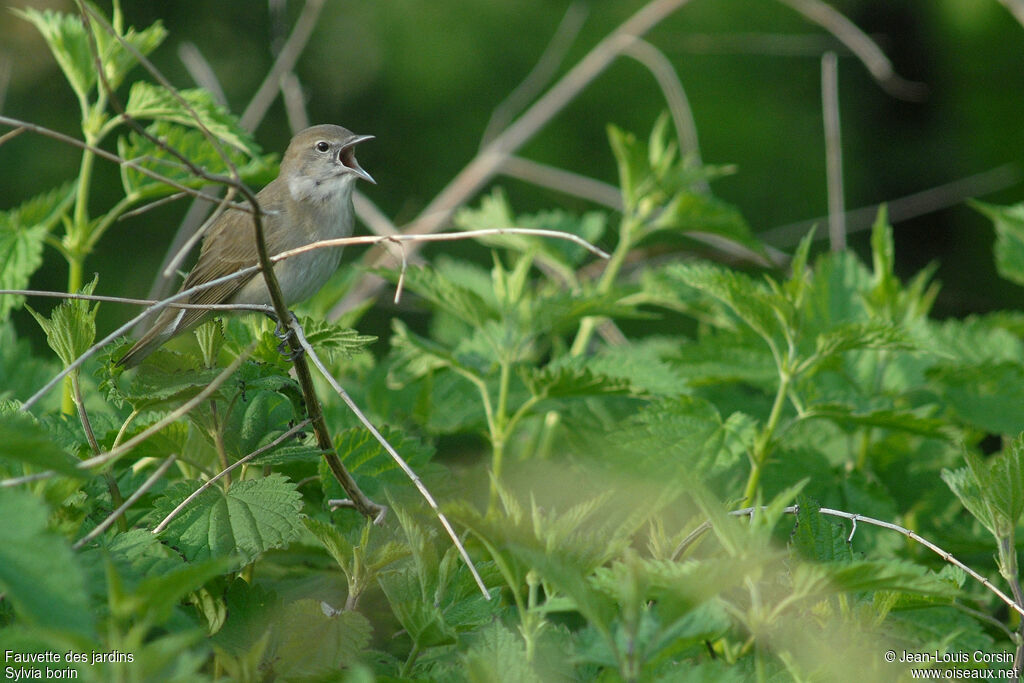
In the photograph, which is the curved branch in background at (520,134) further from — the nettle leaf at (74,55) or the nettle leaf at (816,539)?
the nettle leaf at (816,539)

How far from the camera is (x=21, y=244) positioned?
5.78 ft

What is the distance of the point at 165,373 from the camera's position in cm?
133

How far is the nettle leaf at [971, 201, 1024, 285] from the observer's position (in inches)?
87.9

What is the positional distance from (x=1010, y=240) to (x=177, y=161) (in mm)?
1778

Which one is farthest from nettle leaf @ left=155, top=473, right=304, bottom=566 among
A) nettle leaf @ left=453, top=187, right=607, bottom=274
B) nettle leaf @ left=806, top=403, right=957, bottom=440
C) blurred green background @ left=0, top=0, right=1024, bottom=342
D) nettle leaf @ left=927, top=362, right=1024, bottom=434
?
blurred green background @ left=0, top=0, right=1024, bottom=342

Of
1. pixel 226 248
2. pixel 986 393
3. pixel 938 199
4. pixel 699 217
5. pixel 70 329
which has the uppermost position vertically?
pixel 70 329

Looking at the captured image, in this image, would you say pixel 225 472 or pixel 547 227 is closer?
pixel 225 472

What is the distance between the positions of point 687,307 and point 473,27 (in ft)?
12.6

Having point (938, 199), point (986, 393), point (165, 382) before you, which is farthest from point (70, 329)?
point (938, 199)

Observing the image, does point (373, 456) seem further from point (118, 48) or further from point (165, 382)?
point (118, 48)

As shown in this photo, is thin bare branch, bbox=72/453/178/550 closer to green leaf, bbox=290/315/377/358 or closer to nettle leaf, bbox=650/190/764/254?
green leaf, bbox=290/315/377/358

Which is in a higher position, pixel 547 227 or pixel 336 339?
pixel 336 339

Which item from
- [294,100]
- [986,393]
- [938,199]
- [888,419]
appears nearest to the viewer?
[888,419]

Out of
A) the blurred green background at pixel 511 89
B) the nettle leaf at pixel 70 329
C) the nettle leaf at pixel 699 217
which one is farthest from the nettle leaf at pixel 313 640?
the blurred green background at pixel 511 89
